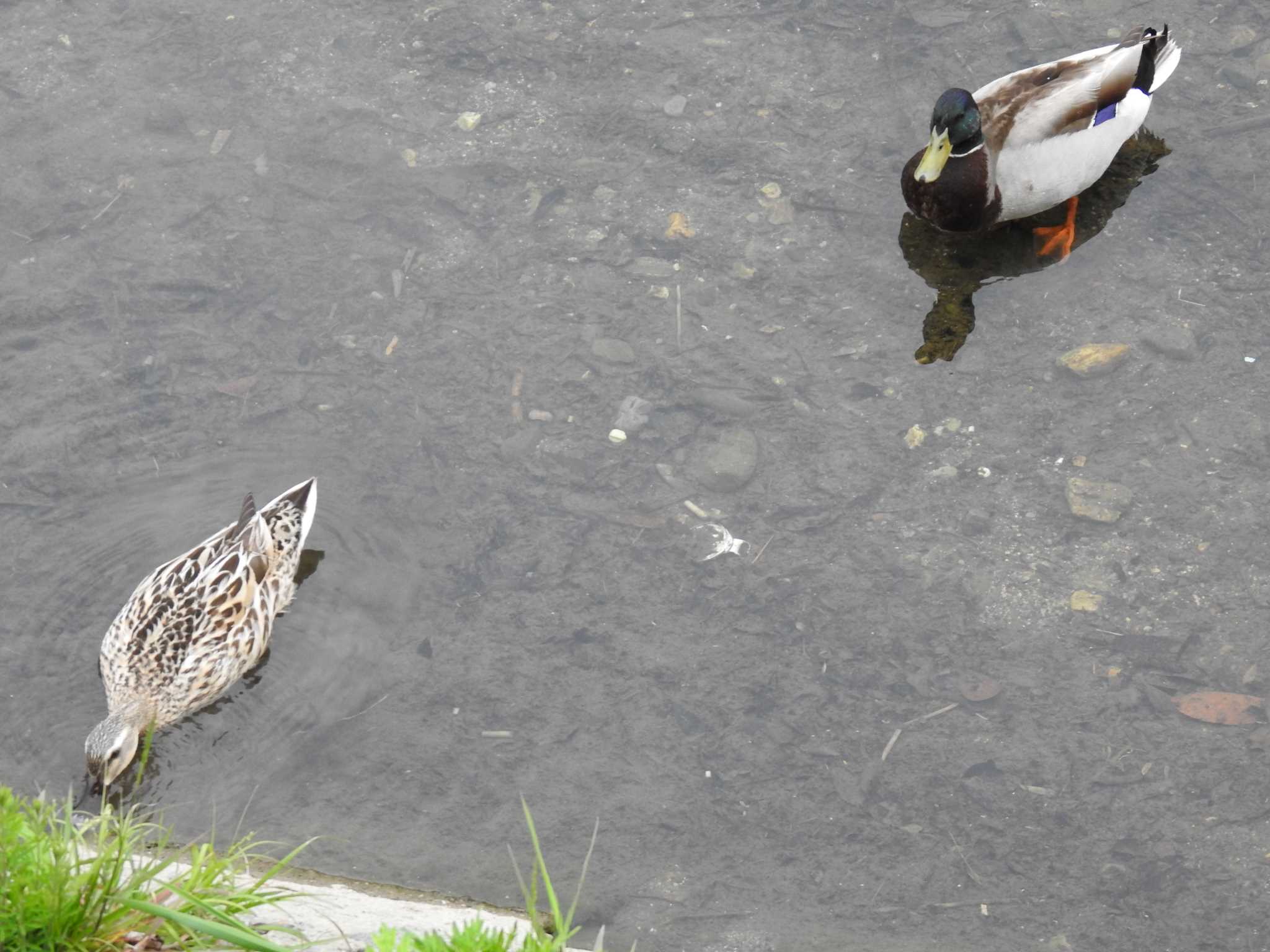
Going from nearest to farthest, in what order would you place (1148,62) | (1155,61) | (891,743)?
(891,743), (1148,62), (1155,61)

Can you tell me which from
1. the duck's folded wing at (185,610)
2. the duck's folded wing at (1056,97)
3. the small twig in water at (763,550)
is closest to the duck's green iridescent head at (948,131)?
the duck's folded wing at (1056,97)

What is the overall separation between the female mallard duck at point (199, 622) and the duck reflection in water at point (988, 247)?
2.70 m

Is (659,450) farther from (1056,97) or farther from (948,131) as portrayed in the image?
(1056,97)

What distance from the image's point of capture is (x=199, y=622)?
481 centimetres

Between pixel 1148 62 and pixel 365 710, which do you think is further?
pixel 1148 62

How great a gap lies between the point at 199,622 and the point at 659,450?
1783 millimetres

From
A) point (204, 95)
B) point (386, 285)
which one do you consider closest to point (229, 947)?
point (386, 285)

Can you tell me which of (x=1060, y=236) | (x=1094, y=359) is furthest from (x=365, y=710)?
(x=1060, y=236)

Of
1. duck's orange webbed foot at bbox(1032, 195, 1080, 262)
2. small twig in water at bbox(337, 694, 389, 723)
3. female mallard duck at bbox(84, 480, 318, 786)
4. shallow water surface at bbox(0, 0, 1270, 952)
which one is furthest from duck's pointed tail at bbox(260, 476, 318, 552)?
duck's orange webbed foot at bbox(1032, 195, 1080, 262)

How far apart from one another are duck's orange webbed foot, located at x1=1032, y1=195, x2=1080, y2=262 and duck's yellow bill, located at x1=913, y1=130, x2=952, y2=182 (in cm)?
65

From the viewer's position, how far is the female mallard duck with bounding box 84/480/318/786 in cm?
468

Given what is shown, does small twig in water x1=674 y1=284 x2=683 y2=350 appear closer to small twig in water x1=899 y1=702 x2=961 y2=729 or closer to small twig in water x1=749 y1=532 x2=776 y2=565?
small twig in water x1=749 y1=532 x2=776 y2=565

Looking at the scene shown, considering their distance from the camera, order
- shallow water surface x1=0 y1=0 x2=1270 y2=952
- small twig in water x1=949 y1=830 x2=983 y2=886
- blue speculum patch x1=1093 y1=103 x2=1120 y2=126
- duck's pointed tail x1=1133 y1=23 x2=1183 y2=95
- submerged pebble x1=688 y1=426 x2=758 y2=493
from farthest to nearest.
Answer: duck's pointed tail x1=1133 y1=23 x2=1183 y2=95 < blue speculum patch x1=1093 y1=103 x2=1120 y2=126 < submerged pebble x1=688 y1=426 x2=758 y2=493 < shallow water surface x1=0 y1=0 x2=1270 y2=952 < small twig in water x1=949 y1=830 x2=983 y2=886

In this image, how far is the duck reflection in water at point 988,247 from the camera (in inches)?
223
